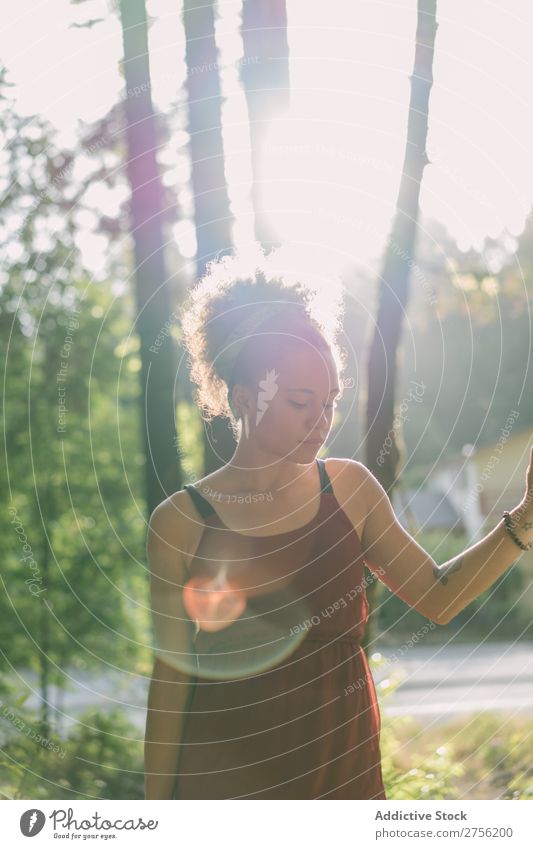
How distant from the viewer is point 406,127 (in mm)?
4500

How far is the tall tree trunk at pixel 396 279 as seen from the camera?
445 cm

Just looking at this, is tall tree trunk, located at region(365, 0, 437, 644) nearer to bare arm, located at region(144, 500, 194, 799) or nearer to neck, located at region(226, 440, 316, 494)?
neck, located at region(226, 440, 316, 494)

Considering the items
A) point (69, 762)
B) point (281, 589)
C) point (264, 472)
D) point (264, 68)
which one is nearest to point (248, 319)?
point (264, 472)

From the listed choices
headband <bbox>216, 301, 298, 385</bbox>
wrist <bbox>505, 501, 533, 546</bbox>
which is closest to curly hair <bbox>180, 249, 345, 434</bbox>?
headband <bbox>216, 301, 298, 385</bbox>

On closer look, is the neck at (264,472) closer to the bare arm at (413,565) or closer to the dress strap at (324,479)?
the dress strap at (324,479)

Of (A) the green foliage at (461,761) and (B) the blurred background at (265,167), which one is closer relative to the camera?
(B) the blurred background at (265,167)

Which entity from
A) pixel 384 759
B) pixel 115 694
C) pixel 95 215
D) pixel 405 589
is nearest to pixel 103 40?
pixel 95 215

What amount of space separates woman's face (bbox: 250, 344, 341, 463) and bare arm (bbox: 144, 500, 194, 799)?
38 centimetres

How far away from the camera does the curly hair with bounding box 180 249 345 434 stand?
9.04 feet

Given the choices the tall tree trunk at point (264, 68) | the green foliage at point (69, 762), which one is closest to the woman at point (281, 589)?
the tall tree trunk at point (264, 68)

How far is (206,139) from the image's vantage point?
450 cm

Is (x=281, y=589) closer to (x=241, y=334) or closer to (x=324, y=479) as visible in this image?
(x=324, y=479)

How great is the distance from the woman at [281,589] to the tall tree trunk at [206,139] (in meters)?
1.69
